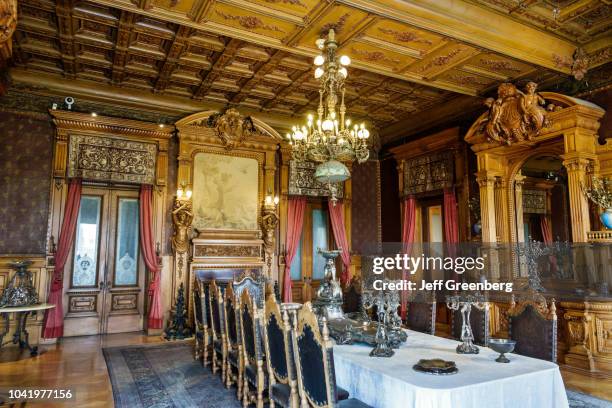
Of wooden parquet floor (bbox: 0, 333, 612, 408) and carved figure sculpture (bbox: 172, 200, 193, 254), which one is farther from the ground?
carved figure sculpture (bbox: 172, 200, 193, 254)

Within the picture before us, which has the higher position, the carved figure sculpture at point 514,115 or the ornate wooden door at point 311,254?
the carved figure sculpture at point 514,115

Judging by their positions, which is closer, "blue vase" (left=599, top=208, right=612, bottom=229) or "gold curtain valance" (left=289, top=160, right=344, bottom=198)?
"blue vase" (left=599, top=208, right=612, bottom=229)

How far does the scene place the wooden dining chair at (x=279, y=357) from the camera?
273 centimetres

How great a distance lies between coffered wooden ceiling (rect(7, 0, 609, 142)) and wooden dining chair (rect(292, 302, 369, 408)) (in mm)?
3294

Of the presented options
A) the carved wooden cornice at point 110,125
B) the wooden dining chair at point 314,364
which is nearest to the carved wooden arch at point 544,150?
the wooden dining chair at point 314,364

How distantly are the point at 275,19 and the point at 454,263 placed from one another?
16.3 feet

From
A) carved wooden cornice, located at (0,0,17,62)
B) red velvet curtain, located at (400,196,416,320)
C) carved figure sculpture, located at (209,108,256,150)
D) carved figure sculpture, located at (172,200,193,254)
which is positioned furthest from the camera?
red velvet curtain, located at (400,196,416,320)

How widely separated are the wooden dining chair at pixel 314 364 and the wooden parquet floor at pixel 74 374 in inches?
86.4

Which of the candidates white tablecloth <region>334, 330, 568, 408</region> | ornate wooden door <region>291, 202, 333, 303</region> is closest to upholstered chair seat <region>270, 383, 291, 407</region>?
white tablecloth <region>334, 330, 568, 408</region>

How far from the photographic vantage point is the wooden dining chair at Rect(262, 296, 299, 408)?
2.73 m

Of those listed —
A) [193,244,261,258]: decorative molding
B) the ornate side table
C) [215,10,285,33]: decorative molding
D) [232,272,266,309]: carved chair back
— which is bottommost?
the ornate side table

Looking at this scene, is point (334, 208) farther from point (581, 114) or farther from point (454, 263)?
point (581, 114)

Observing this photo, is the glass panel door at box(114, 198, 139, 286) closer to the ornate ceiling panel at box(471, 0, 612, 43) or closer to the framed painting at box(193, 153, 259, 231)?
the framed painting at box(193, 153, 259, 231)

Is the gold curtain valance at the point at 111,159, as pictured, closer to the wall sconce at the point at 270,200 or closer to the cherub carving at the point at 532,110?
the wall sconce at the point at 270,200
